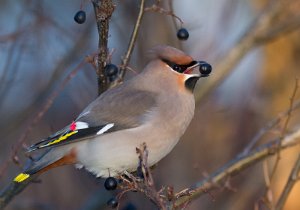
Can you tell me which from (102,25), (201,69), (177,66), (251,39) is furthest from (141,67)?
(102,25)

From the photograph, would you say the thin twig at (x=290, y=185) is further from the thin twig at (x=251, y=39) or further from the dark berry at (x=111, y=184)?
the thin twig at (x=251, y=39)

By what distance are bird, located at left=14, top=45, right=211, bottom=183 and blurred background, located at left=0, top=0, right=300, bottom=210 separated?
2.65 feet

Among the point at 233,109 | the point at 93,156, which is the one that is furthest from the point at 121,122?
the point at 233,109

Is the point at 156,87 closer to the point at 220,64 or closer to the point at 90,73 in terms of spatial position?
the point at 220,64

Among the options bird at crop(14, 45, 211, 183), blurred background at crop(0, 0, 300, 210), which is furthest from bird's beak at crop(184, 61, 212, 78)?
blurred background at crop(0, 0, 300, 210)

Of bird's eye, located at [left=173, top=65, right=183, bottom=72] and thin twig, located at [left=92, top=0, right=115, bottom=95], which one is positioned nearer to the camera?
thin twig, located at [left=92, top=0, right=115, bottom=95]

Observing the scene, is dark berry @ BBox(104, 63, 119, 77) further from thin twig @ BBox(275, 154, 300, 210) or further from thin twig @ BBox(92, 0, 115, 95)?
thin twig @ BBox(275, 154, 300, 210)

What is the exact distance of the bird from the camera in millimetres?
4418

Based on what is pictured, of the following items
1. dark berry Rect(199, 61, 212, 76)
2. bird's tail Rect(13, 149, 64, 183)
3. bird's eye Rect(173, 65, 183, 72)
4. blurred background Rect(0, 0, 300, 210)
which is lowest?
blurred background Rect(0, 0, 300, 210)

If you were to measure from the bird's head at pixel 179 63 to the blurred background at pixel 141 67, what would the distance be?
42.6 inches

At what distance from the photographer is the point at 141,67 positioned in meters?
6.53

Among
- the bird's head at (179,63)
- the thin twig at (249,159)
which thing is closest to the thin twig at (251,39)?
the thin twig at (249,159)

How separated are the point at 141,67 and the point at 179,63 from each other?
6.50ft

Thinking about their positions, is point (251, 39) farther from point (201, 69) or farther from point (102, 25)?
point (102, 25)
